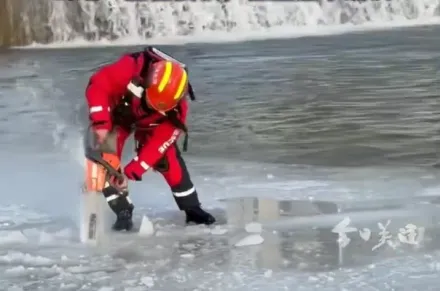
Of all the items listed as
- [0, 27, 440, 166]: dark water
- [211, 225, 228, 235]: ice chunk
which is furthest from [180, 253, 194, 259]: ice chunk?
[0, 27, 440, 166]: dark water

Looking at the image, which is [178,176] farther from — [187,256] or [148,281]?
[148,281]

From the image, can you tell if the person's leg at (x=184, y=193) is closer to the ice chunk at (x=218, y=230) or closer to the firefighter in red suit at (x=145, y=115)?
the firefighter in red suit at (x=145, y=115)

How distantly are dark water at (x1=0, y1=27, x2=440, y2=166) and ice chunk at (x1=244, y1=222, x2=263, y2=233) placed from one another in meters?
1.96

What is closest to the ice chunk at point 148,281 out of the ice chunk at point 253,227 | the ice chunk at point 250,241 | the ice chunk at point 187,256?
the ice chunk at point 187,256

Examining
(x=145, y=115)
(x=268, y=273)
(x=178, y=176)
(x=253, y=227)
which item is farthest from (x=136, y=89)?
(x=268, y=273)

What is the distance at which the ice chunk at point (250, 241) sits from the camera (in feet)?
14.1

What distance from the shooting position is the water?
3.87m

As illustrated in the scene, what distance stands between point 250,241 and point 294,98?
5.75 m

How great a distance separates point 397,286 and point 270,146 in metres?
3.62

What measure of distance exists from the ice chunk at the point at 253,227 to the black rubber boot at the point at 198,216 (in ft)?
0.74

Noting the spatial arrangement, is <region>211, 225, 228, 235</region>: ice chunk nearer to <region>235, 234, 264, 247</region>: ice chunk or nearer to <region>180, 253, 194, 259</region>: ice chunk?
<region>235, 234, 264, 247</region>: ice chunk

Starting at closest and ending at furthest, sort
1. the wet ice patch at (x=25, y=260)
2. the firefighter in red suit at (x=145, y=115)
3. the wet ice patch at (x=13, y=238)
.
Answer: the wet ice patch at (x=25, y=260) → the firefighter in red suit at (x=145, y=115) → the wet ice patch at (x=13, y=238)

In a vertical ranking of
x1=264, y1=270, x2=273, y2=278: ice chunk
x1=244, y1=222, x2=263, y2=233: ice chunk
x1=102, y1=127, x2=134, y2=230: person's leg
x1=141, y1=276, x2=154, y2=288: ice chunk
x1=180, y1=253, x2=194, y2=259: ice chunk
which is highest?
x1=102, y1=127, x2=134, y2=230: person's leg

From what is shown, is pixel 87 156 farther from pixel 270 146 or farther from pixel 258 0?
pixel 258 0
